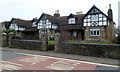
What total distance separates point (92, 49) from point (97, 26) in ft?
44.9

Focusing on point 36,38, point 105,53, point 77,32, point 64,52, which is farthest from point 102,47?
point 77,32

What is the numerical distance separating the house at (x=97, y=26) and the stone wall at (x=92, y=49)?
12.8 meters

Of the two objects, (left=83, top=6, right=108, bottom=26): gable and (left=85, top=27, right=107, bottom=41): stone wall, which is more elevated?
(left=83, top=6, right=108, bottom=26): gable

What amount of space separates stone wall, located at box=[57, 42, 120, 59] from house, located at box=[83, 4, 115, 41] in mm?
12788

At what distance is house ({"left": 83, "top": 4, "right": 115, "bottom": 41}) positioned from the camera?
24.0 m

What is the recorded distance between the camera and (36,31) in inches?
1378

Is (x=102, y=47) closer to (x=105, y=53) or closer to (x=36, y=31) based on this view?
(x=105, y=53)

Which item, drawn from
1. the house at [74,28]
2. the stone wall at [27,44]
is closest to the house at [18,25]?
the house at [74,28]

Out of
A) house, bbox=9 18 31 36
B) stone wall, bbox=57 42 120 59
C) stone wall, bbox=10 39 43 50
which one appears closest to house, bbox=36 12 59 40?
house, bbox=9 18 31 36

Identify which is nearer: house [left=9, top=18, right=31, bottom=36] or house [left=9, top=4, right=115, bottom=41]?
house [left=9, top=4, right=115, bottom=41]

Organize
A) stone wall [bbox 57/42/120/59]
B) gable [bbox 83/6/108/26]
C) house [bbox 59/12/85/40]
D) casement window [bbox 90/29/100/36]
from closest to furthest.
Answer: stone wall [bbox 57/42/120/59]
gable [bbox 83/6/108/26]
casement window [bbox 90/29/100/36]
house [bbox 59/12/85/40]

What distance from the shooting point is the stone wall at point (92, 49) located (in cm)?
1125

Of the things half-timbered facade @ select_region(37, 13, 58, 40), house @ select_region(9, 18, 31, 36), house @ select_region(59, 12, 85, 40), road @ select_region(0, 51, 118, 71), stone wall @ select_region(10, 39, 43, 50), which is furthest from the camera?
house @ select_region(9, 18, 31, 36)

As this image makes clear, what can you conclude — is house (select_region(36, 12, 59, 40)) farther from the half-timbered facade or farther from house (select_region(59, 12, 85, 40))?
house (select_region(59, 12, 85, 40))
